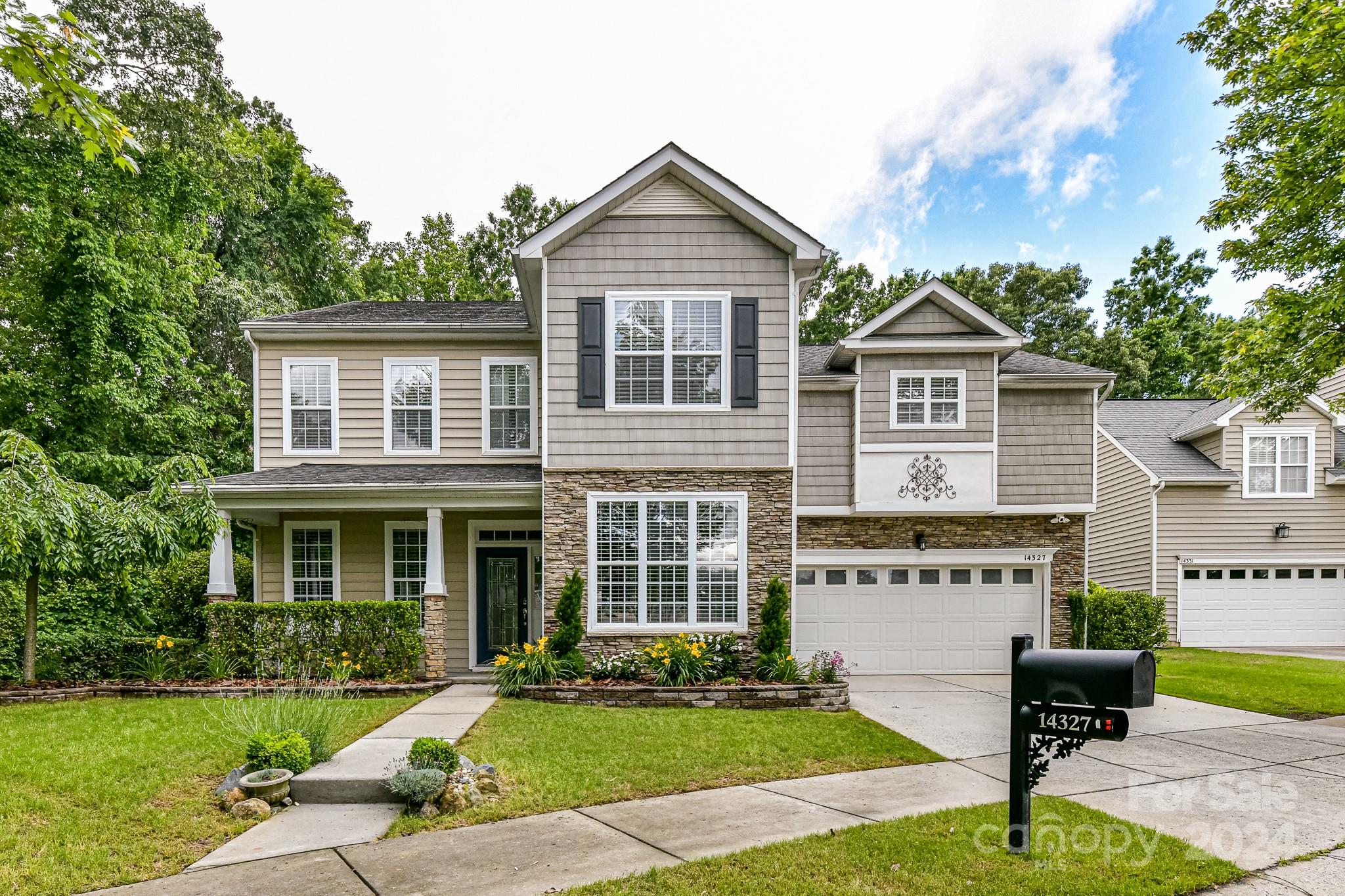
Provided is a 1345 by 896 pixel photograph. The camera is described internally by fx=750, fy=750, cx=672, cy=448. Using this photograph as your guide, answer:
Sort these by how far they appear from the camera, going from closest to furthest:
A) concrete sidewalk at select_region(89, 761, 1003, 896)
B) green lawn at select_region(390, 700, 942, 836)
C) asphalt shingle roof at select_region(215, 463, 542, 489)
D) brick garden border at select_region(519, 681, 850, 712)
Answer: concrete sidewalk at select_region(89, 761, 1003, 896), green lawn at select_region(390, 700, 942, 836), brick garden border at select_region(519, 681, 850, 712), asphalt shingle roof at select_region(215, 463, 542, 489)

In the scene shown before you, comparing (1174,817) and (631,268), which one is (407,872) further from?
(631,268)

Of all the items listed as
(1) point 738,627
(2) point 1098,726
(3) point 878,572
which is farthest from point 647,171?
(2) point 1098,726

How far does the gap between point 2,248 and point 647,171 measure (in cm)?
1399

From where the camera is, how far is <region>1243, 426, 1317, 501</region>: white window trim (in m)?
17.5

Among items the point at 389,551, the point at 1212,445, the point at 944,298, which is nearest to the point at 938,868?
the point at 944,298

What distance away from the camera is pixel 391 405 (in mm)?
13086

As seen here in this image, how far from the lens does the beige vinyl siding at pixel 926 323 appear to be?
12703 millimetres

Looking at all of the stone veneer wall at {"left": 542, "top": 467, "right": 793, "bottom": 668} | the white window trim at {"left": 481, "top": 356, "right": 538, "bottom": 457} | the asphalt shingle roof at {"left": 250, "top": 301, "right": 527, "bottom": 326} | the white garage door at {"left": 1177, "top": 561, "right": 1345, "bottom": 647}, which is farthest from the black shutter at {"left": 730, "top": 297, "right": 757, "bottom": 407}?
the white garage door at {"left": 1177, "top": 561, "right": 1345, "bottom": 647}

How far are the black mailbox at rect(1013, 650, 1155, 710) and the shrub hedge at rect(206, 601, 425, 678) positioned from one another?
9234 mm

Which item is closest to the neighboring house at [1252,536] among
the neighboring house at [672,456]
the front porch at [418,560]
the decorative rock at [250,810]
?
the neighboring house at [672,456]

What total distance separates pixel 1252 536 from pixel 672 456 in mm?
15169

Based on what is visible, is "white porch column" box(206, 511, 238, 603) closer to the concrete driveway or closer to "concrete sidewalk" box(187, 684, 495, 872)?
"concrete sidewalk" box(187, 684, 495, 872)

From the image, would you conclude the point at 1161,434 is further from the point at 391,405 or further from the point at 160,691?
the point at 160,691

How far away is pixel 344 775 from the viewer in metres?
6.10
